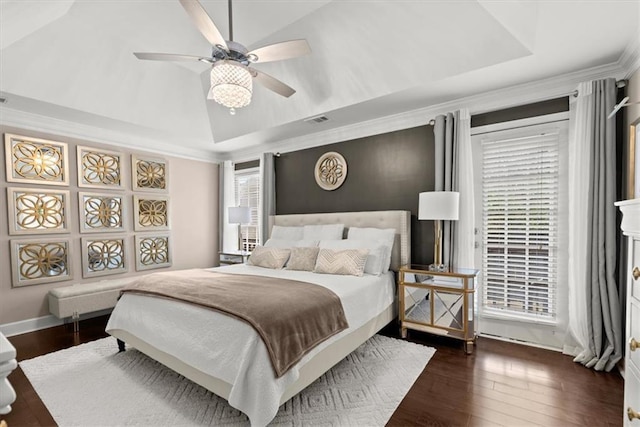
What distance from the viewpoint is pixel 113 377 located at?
2.58 meters

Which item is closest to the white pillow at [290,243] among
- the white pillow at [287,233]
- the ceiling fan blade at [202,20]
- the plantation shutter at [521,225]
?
the white pillow at [287,233]

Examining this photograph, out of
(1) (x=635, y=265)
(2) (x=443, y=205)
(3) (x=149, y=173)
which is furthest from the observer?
(3) (x=149, y=173)

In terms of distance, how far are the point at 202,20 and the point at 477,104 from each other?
2906 millimetres

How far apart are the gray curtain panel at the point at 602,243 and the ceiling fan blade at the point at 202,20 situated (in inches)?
126

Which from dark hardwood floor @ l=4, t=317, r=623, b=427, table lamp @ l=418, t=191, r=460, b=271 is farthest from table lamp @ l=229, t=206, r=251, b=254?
table lamp @ l=418, t=191, r=460, b=271

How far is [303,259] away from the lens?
3641 mm

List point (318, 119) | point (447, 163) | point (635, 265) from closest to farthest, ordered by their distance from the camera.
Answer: point (635, 265) → point (447, 163) → point (318, 119)

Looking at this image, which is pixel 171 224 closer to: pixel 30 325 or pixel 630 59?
pixel 30 325

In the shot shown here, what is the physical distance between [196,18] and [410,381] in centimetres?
307

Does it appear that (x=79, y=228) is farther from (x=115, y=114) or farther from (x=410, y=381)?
(x=410, y=381)

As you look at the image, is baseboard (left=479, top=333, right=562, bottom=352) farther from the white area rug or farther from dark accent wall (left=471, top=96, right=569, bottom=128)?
dark accent wall (left=471, top=96, right=569, bottom=128)

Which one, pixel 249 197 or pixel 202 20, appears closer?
pixel 202 20

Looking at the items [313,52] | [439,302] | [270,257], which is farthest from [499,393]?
[313,52]

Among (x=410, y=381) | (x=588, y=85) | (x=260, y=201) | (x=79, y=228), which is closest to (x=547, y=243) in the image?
(x=588, y=85)
